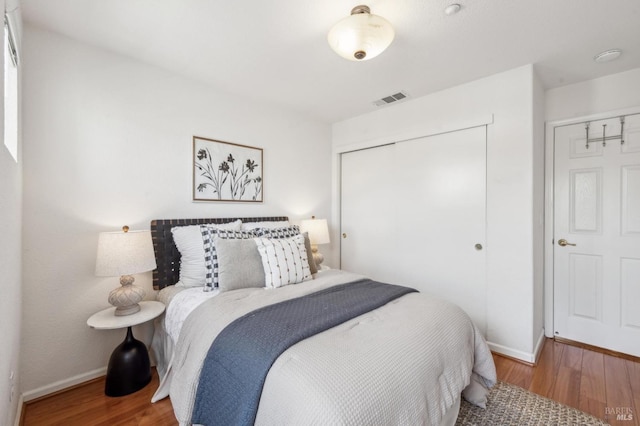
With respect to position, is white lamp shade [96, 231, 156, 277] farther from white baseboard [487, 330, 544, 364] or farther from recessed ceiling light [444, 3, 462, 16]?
white baseboard [487, 330, 544, 364]

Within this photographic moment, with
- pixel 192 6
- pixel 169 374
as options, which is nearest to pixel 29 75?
pixel 192 6

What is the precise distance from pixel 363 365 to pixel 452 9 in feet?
6.41

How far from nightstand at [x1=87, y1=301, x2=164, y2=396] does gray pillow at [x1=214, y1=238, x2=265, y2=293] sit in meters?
0.52

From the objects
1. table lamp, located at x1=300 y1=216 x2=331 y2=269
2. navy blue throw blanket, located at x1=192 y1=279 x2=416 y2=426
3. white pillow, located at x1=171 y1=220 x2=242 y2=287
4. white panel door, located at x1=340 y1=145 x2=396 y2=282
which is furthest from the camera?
white panel door, located at x1=340 y1=145 x2=396 y2=282

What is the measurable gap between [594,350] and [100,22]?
15.1 ft

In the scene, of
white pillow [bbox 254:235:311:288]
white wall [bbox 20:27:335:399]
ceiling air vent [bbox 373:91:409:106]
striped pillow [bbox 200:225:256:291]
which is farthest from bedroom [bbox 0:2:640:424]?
white pillow [bbox 254:235:311:288]

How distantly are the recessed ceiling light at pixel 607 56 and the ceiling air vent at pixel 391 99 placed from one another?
144cm

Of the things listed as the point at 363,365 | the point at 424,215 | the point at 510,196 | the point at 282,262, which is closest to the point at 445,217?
the point at 424,215

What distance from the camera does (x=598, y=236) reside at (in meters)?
2.61

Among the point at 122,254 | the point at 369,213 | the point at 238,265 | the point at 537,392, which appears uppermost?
the point at 369,213

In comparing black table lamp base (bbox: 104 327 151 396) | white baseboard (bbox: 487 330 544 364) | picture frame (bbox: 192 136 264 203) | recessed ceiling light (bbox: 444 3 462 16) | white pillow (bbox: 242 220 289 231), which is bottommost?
white baseboard (bbox: 487 330 544 364)

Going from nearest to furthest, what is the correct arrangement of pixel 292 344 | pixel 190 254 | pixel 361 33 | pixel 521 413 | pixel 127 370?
pixel 292 344 → pixel 361 33 → pixel 521 413 → pixel 127 370 → pixel 190 254

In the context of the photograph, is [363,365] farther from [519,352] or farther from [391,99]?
[391,99]

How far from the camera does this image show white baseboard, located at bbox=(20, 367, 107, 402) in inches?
72.0
